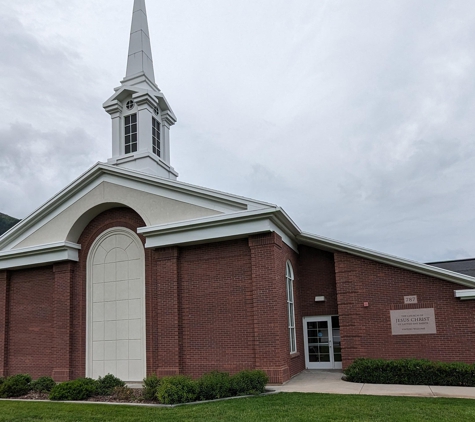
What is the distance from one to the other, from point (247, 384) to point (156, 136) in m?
12.4

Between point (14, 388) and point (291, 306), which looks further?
point (291, 306)

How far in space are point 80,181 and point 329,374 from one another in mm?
11833

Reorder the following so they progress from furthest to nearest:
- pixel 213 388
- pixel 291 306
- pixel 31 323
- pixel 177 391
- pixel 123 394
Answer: pixel 31 323 < pixel 291 306 < pixel 123 394 < pixel 213 388 < pixel 177 391

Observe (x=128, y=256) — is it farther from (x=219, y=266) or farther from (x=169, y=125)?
(x=169, y=125)

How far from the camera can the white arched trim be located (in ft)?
53.2

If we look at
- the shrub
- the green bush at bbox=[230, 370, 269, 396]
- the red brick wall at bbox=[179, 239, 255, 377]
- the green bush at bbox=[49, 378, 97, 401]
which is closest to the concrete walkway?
the green bush at bbox=[230, 370, 269, 396]

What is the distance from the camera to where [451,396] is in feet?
36.6

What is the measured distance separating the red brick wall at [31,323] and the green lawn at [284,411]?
6.76 m

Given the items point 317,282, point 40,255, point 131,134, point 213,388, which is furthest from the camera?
point 131,134

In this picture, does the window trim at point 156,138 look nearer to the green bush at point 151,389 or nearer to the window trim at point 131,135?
the window trim at point 131,135

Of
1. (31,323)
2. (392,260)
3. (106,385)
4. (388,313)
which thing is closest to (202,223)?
(106,385)

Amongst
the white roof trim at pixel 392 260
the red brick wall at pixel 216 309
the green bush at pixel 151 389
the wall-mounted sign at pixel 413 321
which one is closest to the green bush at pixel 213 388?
the green bush at pixel 151 389

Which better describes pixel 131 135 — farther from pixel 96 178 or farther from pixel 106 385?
pixel 106 385

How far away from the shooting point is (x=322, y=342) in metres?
17.8
